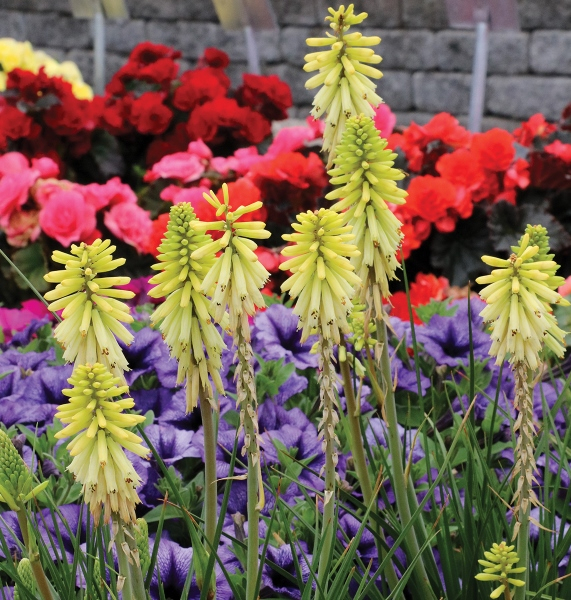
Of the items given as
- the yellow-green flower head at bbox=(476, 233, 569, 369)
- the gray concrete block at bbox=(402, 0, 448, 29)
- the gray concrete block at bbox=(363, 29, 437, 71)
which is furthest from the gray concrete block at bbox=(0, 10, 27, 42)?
the yellow-green flower head at bbox=(476, 233, 569, 369)

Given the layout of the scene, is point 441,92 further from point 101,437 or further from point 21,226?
point 101,437

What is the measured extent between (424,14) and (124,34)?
285 centimetres

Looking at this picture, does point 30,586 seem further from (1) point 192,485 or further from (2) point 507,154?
(2) point 507,154

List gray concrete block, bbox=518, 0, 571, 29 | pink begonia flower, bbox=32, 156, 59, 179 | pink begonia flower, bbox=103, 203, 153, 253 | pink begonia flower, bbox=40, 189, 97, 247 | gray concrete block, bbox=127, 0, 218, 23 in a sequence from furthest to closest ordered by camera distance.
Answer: gray concrete block, bbox=127, 0, 218, 23 < gray concrete block, bbox=518, 0, 571, 29 < pink begonia flower, bbox=32, 156, 59, 179 < pink begonia flower, bbox=103, 203, 153, 253 < pink begonia flower, bbox=40, 189, 97, 247

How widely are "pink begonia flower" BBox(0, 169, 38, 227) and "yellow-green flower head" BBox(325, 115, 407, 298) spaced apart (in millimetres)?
2091

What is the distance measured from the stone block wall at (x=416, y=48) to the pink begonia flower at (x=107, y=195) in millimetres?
3440

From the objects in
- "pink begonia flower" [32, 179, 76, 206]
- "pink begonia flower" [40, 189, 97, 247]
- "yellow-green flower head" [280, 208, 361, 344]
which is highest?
"yellow-green flower head" [280, 208, 361, 344]

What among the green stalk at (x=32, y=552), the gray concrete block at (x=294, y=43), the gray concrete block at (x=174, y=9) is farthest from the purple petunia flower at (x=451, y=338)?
the gray concrete block at (x=174, y=9)

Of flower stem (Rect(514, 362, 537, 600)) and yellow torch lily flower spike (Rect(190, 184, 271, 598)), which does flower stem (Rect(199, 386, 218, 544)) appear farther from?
flower stem (Rect(514, 362, 537, 600))

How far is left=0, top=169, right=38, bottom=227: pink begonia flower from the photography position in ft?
9.18

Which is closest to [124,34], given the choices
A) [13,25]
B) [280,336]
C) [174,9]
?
[174,9]

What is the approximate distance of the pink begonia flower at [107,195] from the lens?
2808mm

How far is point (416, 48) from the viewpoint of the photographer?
585 cm

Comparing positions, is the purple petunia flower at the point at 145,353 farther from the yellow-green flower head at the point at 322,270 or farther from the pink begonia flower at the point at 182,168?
the pink begonia flower at the point at 182,168
